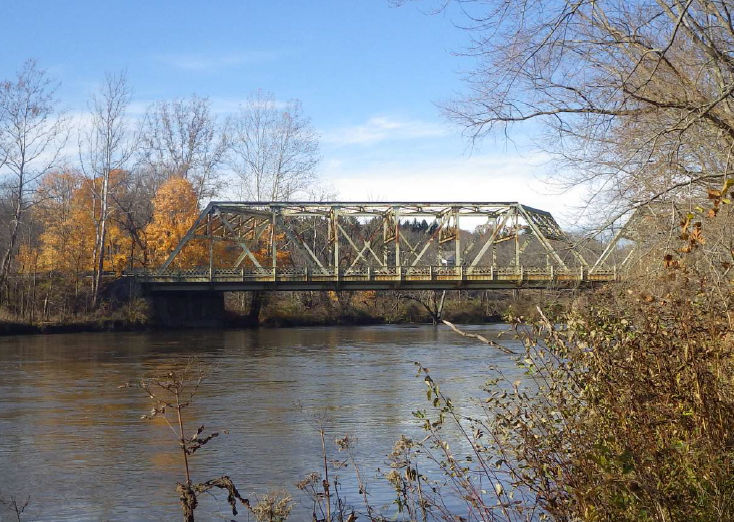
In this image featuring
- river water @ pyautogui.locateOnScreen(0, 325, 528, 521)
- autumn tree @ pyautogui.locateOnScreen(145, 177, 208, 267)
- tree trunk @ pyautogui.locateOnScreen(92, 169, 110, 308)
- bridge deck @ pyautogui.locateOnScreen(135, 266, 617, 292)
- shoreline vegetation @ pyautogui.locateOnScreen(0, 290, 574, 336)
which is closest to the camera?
river water @ pyautogui.locateOnScreen(0, 325, 528, 521)

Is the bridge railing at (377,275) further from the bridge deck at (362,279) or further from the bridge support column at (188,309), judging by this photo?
the bridge support column at (188,309)

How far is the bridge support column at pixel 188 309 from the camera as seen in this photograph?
151 ft

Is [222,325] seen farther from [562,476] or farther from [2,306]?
[562,476]

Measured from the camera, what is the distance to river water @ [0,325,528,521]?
29.0ft

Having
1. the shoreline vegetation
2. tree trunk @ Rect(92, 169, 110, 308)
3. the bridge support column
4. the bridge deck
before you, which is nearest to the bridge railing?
the bridge deck

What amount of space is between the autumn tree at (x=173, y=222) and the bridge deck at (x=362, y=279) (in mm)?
4784

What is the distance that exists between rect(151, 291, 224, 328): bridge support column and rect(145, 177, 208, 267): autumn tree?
14.3ft

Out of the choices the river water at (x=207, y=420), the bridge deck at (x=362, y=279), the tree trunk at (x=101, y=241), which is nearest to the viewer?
the river water at (x=207, y=420)

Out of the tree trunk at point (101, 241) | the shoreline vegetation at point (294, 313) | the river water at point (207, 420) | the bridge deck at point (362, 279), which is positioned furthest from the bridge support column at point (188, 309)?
the river water at point (207, 420)

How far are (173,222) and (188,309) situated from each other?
7.45m

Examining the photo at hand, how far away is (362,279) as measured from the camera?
44.2m

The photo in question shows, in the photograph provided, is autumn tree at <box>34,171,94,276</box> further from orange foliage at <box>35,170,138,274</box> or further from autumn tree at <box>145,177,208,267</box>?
autumn tree at <box>145,177,208,267</box>

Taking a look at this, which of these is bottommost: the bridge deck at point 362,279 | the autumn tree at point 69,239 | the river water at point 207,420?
the river water at point 207,420

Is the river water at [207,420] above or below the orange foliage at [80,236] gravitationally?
below
